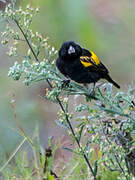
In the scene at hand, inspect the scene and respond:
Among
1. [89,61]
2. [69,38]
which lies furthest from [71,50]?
[69,38]

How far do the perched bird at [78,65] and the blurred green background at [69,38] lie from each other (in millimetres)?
101

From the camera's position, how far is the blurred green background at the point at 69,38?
3061 mm

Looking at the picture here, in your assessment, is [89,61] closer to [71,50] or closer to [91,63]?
[91,63]

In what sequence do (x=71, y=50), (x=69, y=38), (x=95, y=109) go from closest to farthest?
1. (x=95, y=109)
2. (x=71, y=50)
3. (x=69, y=38)

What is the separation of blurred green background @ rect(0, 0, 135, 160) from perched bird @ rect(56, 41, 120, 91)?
10 centimetres

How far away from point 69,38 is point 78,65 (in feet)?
2.48

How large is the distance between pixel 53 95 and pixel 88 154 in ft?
1.17

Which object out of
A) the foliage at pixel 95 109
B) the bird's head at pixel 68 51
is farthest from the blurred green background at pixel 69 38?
the foliage at pixel 95 109

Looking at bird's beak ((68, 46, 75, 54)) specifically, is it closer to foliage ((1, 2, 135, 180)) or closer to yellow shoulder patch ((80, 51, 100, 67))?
yellow shoulder patch ((80, 51, 100, 67))

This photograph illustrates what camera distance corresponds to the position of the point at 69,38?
396 cm

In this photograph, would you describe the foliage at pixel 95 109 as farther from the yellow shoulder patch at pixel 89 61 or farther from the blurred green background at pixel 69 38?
the yellow shoulder patch at pixel 89 61

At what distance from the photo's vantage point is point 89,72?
3.20 m

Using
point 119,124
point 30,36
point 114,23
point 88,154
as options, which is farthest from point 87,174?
point 114,23

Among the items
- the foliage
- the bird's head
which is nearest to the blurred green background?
the bird's head
